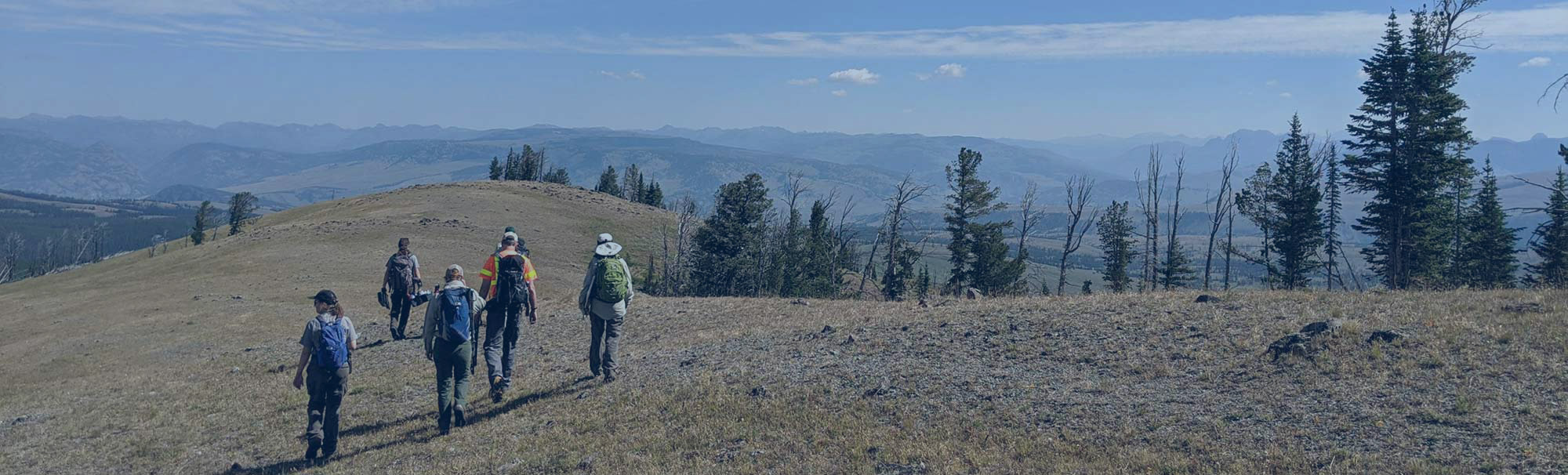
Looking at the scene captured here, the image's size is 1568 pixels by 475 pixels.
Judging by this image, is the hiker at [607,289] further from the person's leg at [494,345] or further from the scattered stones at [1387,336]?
the scattered stones at [1387,336]

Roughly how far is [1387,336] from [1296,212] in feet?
133

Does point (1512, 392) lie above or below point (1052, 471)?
above

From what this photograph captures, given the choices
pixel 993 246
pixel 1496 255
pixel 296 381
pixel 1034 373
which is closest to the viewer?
pixel 296 381

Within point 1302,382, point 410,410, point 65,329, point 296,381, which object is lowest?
point 65,329

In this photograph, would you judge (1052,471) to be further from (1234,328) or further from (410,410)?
(410,410)

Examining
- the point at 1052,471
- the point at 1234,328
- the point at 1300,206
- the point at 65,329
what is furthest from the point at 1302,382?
the point at 1300,206

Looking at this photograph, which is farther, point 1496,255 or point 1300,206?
point 1300,206

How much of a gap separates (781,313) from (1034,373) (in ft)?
27.9

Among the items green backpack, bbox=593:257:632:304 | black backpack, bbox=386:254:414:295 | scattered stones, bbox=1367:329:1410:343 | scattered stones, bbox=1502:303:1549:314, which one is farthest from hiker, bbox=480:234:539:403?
scattered stones, bbox=1502:303:1549:314

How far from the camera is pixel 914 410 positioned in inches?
403

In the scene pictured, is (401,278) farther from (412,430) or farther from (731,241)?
(731,241)

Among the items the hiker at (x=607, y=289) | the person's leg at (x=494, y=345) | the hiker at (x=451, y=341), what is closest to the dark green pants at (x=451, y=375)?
the hiker at (x=451, y=341)

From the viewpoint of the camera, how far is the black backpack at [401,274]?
60.3 ft

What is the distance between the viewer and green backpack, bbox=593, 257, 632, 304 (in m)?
12.4
